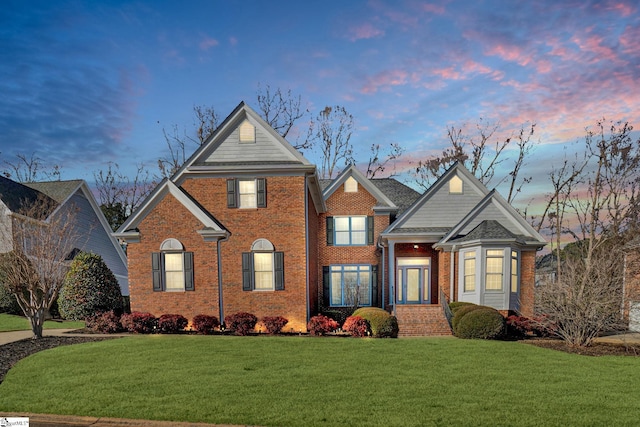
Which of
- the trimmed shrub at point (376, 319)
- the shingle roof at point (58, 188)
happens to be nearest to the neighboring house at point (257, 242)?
the trimmed shrub at point (376, 319)

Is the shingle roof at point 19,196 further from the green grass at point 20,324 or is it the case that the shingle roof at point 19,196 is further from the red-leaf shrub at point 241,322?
the red-leaf shrub at point 241,322

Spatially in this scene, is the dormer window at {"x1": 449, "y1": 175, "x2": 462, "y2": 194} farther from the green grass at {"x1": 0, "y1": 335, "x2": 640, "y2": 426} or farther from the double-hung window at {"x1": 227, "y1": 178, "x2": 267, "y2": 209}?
the double-hung window at {"x1": 227, "y1": 178, "x2": 267, "y2": 209}

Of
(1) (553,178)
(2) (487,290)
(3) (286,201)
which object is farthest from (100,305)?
(1) (553,178)

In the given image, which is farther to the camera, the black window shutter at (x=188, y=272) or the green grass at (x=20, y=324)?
the green grass at (x=20, y=324)

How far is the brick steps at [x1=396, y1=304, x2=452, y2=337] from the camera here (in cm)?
1598

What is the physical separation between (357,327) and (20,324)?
16787mm

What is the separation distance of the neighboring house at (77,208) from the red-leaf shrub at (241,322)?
1281 cm

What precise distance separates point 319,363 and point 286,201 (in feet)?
26.7

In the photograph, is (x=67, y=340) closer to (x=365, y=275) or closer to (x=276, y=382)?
(x=276, y=382)

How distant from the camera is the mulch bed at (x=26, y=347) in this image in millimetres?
10617

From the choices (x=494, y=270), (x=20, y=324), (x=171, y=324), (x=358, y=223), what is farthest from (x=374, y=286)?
(x=20, y=324)

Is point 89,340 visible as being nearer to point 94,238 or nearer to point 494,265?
point 494,265

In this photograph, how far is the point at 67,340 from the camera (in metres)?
13.5

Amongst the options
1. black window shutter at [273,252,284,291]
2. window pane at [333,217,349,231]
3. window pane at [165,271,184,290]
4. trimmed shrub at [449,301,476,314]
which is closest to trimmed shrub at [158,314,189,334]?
window pane at [165,271,184,290]
